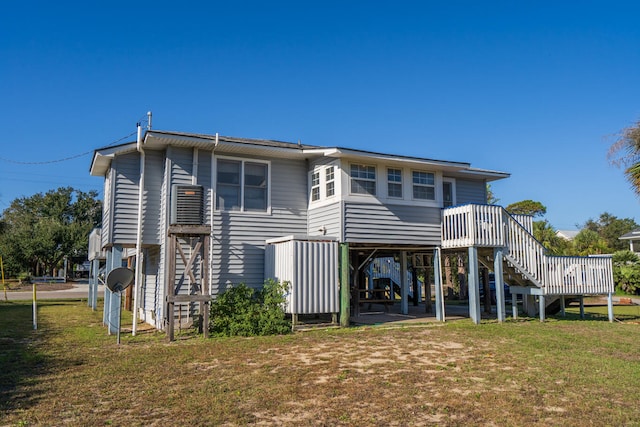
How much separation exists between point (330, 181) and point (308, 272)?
2864mm

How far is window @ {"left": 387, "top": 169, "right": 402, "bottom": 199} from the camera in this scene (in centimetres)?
1391

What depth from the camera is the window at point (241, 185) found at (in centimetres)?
1337

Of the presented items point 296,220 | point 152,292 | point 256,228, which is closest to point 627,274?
point 296,220

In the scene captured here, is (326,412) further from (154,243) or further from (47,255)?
(47,255)

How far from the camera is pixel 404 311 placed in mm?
16594

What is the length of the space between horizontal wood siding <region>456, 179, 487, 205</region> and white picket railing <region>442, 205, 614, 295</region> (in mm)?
2585

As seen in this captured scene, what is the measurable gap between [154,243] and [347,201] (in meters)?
5.37

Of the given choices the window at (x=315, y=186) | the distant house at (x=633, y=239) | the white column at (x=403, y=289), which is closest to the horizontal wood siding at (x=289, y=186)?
the window at (x=315, y=186)

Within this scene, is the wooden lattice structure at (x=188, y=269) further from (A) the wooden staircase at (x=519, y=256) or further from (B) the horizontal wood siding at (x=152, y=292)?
(A) the wooden staircase at (x=519, y=256)

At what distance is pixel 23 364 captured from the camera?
801 cm

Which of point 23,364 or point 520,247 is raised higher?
point 520,247

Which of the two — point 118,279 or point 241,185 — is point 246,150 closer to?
point 241,185

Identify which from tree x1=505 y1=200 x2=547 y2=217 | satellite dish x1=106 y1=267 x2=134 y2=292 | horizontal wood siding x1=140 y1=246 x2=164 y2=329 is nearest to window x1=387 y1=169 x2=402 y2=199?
horizontal wood siding x1=140 y1=246 x2=164 y2=329

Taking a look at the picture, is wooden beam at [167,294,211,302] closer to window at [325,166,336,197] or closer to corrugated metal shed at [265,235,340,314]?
corrugated metal shed at [265,235,340,314]
